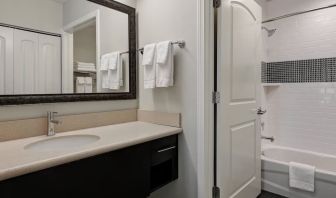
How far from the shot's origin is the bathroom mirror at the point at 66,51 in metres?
1.23

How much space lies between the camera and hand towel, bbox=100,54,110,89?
1681 mm

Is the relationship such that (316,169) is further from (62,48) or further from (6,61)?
(6,61)

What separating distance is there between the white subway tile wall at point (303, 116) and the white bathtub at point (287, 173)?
4.2 inches

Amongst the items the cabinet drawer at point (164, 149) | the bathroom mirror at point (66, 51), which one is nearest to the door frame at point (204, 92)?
the cabinet drawer at point (164, 149)

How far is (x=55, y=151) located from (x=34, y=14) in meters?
0.92

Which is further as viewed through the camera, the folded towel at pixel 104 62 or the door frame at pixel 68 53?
the folded towel at pixel 104 62

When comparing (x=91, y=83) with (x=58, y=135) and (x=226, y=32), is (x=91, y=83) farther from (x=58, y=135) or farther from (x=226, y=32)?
(x=226, y=32)

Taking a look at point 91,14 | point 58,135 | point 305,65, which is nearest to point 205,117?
point 58,135

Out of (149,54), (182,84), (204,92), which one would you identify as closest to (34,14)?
(149,54)

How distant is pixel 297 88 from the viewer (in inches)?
102

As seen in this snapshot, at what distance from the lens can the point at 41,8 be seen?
1.36m

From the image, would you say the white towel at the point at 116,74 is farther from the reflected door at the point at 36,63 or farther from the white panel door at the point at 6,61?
the white panel door at the point at 6,61

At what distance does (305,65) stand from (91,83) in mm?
2458

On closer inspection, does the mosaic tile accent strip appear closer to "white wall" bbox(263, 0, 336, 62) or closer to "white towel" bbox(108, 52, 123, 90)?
"white wall" bbox(263, 0, 336, 62)
